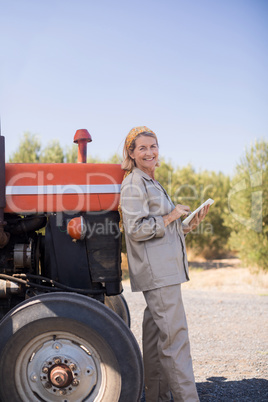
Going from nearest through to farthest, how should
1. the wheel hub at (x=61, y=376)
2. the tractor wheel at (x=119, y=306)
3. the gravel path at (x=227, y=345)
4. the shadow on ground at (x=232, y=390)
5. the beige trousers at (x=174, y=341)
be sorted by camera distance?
the wheel hub at (x=61, y=376)
the beige trousers at (x=174, y=341)
the shadow on ground at (x=232, y=390)
the gravel path at (x=227, y=345)
the tractor wheel at (x=119, y=306)

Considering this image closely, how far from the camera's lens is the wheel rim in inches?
94.9

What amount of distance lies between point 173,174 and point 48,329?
16.9m

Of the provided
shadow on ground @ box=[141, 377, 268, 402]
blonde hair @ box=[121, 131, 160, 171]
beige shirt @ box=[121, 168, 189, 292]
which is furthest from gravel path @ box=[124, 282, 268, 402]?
blonde hair @ box=[121, 131, 160, 171]

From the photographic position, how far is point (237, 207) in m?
13.5

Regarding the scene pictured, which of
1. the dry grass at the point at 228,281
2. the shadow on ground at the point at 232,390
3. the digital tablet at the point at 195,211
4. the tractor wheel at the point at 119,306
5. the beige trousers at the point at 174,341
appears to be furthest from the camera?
the dry grass at the point at 228,281

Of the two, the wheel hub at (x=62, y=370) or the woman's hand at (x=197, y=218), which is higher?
the woman's hand at (x=197, y=218)

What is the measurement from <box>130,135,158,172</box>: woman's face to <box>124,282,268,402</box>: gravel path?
1.85 meters

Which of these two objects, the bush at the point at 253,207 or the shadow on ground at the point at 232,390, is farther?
the bush at the point at 253,207

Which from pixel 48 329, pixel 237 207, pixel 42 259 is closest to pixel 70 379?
pixel 48 329

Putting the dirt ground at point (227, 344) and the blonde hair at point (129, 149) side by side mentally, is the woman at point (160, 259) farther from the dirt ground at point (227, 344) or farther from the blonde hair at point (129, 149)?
the dirt ground at point (227, 344)

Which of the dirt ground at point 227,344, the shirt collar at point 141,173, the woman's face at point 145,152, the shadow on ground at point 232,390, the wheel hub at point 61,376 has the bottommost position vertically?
the dirt ground at point 227,344

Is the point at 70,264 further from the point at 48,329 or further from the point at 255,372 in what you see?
the point at 255,372

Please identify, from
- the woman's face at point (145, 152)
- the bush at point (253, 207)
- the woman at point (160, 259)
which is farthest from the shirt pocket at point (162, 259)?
the bush at point (253, 207)

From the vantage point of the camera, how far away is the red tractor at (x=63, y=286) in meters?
2.39
